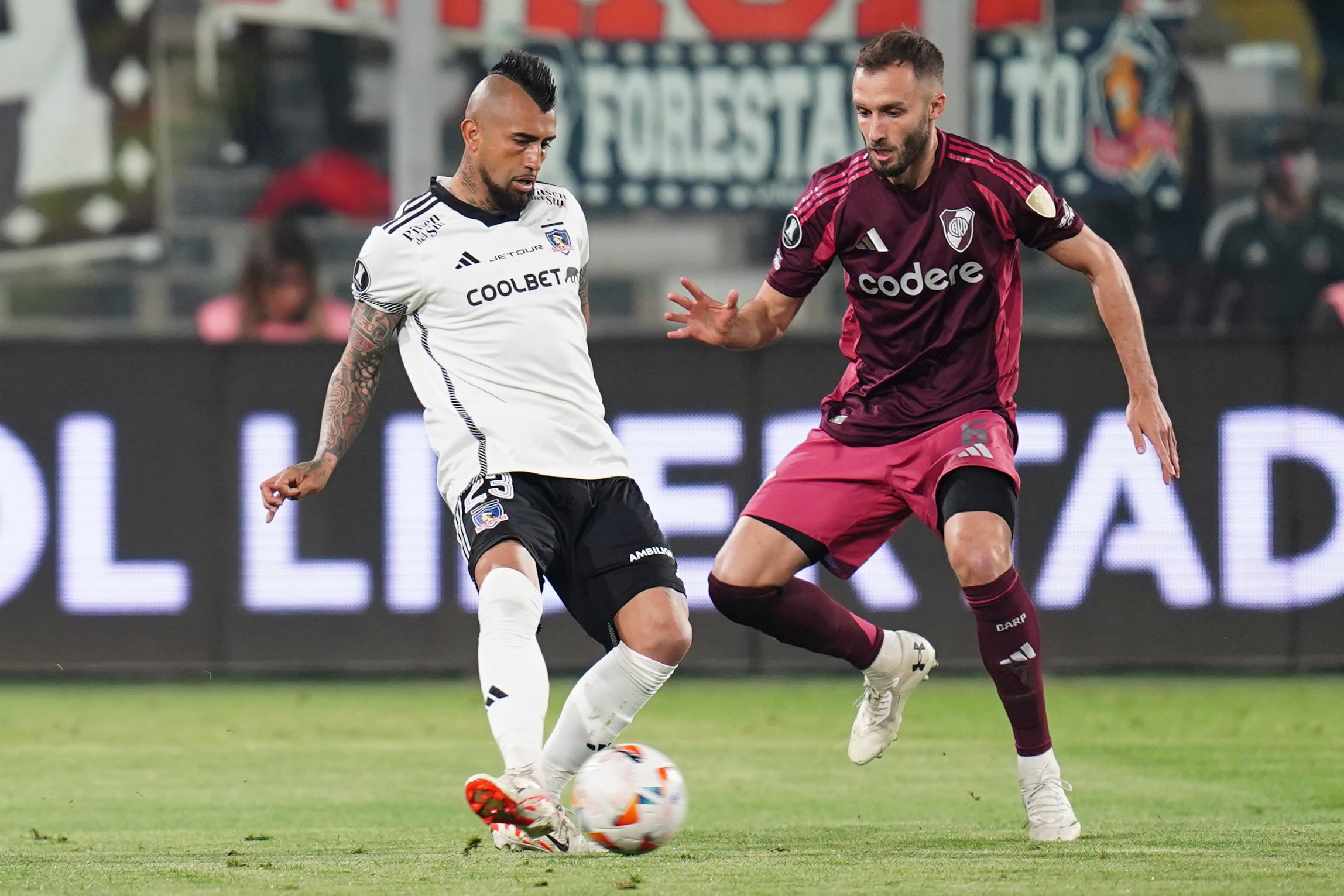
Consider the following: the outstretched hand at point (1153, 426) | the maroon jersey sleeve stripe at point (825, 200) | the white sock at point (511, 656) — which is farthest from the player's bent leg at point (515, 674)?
the outstretched hand at point (1153, 426)

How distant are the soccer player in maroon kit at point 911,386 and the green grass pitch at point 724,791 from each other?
0.49 metres

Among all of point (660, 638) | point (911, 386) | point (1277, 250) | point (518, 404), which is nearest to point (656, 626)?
point (660, 638)

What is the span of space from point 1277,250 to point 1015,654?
6.38 m

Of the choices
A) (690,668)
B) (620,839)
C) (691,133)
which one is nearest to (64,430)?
(690,668)

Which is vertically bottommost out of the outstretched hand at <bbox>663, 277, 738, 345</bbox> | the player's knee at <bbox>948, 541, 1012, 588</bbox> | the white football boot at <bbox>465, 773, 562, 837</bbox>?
the white football boot at <bbox>465, 773, 562, 837</bbox>

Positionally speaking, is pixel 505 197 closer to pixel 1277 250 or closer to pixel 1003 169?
pixel 1003 169

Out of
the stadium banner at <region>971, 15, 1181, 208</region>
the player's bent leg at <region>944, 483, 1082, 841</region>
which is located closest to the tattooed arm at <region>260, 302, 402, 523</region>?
the player's bent leg at <region>944, 483, 1082, 841</region>

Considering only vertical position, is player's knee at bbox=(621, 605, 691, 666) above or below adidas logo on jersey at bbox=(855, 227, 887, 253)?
below

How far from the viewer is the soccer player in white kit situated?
557 cm

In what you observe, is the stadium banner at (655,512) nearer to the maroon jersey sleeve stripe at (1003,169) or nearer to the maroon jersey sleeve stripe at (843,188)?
the maroon jersey sleeve stripe at (843,188)

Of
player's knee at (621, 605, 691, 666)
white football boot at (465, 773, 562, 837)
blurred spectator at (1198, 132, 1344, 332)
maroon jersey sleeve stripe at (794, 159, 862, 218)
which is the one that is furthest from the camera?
blurred spectator at (1198, 132, 1344, 332)

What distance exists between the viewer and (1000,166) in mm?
5938

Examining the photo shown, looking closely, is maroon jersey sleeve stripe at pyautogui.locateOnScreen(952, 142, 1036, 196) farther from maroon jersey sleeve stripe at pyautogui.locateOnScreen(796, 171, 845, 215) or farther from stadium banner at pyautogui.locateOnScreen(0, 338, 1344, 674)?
stadium banner at pyautogui.locateOnScreen(0, 338, 1344, 674)

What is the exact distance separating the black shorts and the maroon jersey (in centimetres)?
88
